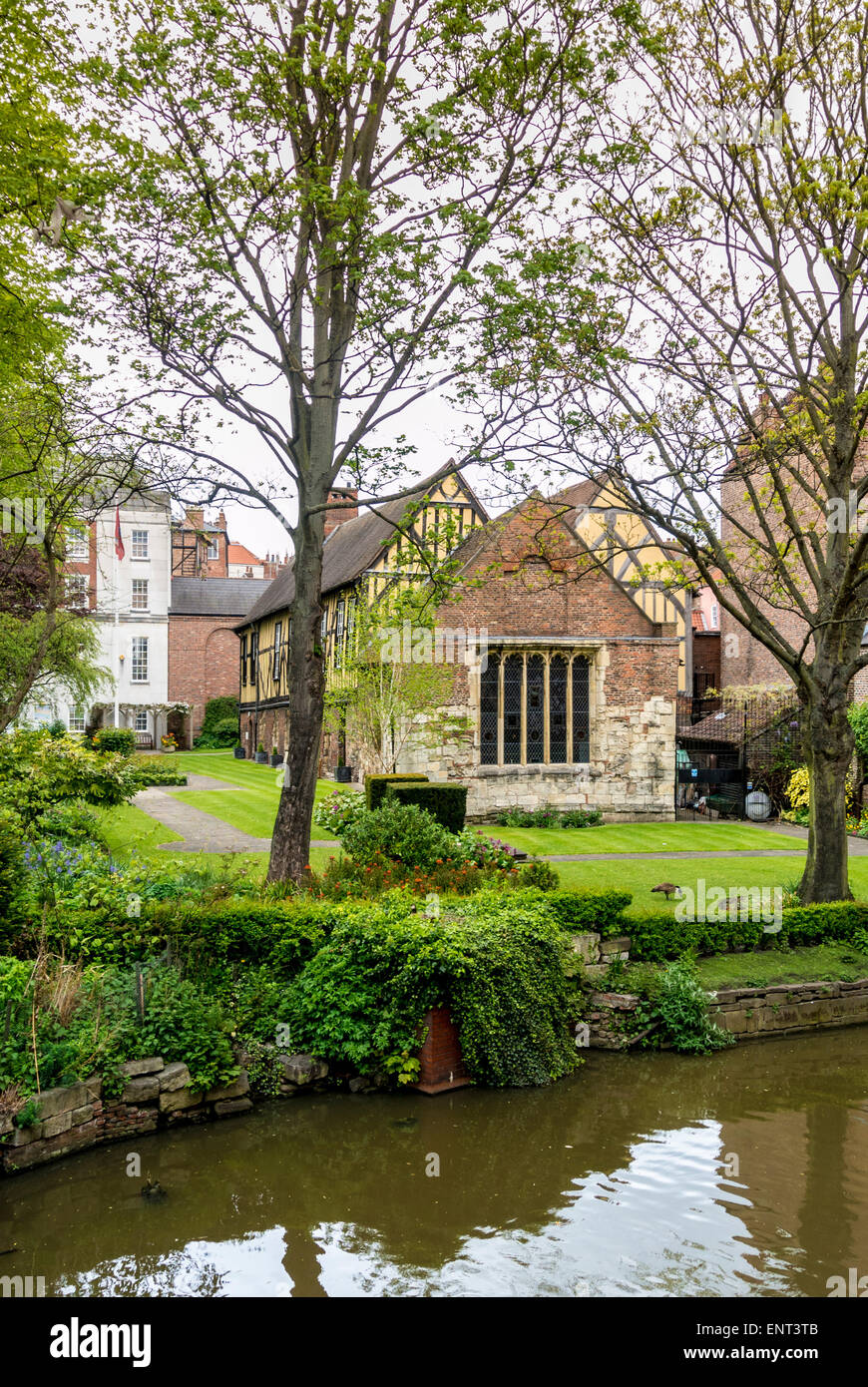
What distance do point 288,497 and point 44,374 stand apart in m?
3.38

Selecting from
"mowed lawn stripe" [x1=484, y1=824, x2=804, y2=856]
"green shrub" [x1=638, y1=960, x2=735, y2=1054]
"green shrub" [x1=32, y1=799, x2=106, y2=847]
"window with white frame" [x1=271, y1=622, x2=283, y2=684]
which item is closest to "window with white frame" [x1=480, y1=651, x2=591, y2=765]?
"mowed lawn stripe" [x1=484, y1=824, x2=804, y2=856]

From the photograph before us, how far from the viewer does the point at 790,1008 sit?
1067cm

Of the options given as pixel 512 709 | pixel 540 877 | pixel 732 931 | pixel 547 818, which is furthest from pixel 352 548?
pixel 732 931

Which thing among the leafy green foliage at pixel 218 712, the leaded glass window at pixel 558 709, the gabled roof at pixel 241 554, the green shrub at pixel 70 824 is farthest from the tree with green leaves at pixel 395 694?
→ the gabled roof at pixel 241 554

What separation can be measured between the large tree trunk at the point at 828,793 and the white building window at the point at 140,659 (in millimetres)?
40126

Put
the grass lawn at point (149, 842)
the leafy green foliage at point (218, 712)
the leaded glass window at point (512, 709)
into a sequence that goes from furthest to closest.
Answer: the leafy green foliage at point (218, 712), the leaded glass window at point (512, 709), the grass lawn at point (149, 842)

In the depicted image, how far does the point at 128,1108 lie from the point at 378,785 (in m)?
8.97

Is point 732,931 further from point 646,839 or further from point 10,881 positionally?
point 10,881

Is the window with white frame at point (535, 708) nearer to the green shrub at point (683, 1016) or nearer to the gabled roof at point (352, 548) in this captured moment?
the gabled roof at point (352, 548)

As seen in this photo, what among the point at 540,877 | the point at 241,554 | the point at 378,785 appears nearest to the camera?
the point at 540,877

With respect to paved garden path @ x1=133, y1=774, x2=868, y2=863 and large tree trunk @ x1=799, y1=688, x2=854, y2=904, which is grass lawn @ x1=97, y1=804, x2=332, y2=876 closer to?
paved garden path @ x1=133, y1=774, x2=868, y2=863

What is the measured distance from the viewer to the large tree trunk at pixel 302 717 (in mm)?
11031
